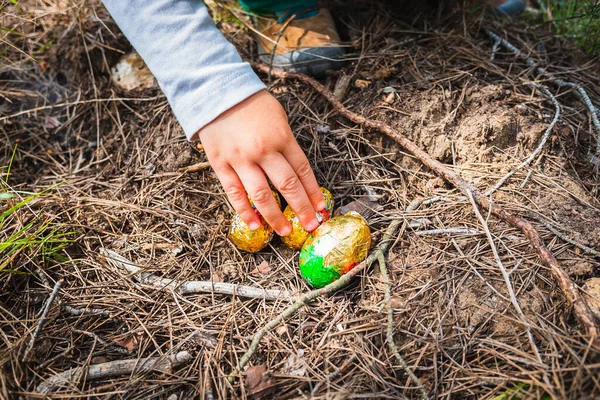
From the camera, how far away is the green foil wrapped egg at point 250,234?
196 centimetres

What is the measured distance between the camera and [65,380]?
5.35ft

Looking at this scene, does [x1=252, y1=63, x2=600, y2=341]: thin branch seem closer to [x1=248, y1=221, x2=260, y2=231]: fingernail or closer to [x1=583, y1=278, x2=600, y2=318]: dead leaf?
[x1=583, y1=278, x2=600, y2=318]: dead leaf

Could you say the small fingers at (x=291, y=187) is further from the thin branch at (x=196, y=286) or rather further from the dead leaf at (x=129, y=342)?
the dead leaf at (x=129, y=342)

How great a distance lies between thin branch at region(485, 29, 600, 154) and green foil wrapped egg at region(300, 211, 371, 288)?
1.34m

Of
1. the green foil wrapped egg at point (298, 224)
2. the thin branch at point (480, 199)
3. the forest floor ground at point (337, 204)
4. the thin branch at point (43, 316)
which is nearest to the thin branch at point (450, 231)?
the forest floor ground at point (337, 204)

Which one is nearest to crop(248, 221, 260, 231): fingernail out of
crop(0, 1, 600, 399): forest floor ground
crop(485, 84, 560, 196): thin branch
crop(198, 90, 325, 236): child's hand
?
crop(198, 90, 325, 236): child's hand

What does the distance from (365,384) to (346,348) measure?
6.0 inches

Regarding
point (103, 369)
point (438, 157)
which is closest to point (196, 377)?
point (103, 369)

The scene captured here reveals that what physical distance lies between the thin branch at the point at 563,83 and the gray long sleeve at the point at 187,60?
1.74m

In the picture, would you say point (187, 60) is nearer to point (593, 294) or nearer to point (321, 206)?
point (321, 206)

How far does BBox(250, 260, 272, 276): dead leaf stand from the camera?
2.03m

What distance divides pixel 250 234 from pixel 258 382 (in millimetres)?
656

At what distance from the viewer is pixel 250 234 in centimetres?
195

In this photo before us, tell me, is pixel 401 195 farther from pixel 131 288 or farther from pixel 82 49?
pixel 82 49
